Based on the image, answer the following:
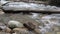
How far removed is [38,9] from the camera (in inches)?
141

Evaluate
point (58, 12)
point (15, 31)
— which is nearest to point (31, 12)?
point (58, 12)

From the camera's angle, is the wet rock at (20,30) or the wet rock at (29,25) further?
the wet rock at (29,25)

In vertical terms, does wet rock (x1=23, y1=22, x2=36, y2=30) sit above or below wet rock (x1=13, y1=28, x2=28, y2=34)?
above

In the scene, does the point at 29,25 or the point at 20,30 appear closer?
the point at 20,30

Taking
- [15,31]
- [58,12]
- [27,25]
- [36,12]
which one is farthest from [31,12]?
[15,31]

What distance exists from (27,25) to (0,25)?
1.61ft

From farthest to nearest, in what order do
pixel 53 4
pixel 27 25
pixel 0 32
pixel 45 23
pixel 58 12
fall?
pixel 53 4 → pixel 58 12 → pixel 45 23 → pixel 27 25 → pixel 0 32

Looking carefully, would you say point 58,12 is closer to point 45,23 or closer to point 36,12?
point 36,12

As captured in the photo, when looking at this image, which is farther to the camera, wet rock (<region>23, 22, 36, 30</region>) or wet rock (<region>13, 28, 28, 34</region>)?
wet rock (<region>23, 22, 36, 30</region>)

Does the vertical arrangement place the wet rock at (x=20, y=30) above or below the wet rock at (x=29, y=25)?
below

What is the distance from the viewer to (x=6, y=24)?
108 inches

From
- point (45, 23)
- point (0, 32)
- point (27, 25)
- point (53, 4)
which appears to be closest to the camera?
point (0, 32)

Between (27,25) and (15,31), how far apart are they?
10.8 inches

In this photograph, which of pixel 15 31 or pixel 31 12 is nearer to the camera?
pixel 15 31
